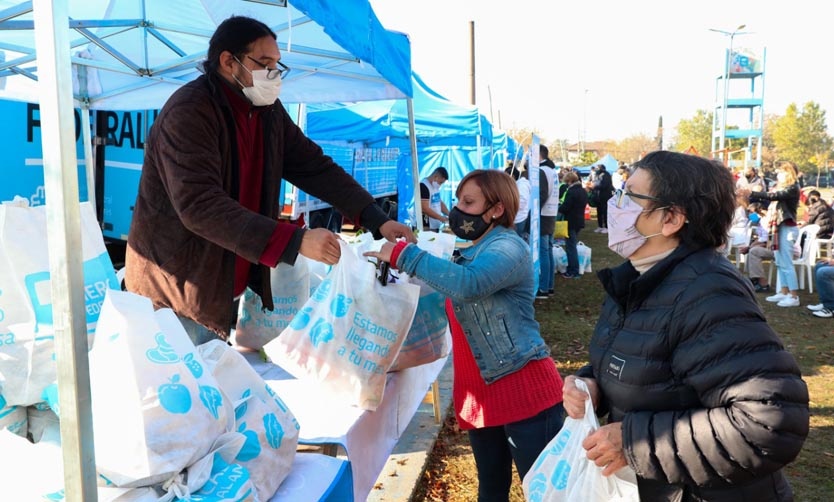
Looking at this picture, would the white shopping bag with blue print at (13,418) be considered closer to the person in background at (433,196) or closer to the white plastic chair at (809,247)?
the person in background at (433,196)

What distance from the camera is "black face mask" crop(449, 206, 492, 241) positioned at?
254 cm

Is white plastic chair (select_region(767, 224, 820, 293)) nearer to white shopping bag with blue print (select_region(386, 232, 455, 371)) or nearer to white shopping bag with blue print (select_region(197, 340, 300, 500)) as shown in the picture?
white shopping bag with blue print (select_region(386, 232, 455, 371))

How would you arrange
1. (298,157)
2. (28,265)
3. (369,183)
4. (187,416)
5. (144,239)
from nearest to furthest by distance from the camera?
1. (187,416)
2. (28,265)
3. (144,239)
4. (298,157)
5. (369,183)

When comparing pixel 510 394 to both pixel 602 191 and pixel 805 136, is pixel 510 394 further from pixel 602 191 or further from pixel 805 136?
pixel 805 136

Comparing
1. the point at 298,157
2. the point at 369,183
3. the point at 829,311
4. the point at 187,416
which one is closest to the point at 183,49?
the point at 298,157

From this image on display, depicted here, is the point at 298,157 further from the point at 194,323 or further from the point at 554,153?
the point at 554,153

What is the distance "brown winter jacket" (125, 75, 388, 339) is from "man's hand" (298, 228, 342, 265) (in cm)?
3

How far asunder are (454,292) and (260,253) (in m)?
0.68

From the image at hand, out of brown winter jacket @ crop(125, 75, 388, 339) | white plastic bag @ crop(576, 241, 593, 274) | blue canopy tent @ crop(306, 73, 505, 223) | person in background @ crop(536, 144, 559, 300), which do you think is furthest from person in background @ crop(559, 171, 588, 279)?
brown winter jacket @ crop(125, 75, 388, 339)

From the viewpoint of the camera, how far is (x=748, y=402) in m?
1.40

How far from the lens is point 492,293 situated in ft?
7.90

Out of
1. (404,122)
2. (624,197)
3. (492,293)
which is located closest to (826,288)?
(404,122)

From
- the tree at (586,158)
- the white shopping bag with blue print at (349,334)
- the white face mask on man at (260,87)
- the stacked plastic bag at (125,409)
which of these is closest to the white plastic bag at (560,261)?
the white shopping bag with blue print at (349,334)

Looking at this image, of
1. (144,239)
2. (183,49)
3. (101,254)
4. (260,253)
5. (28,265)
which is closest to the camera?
(28,265)
